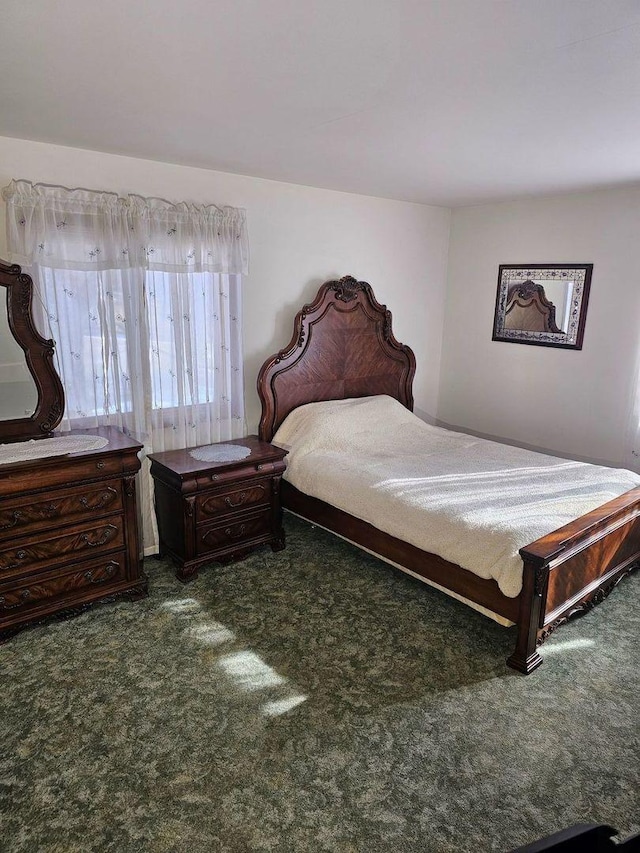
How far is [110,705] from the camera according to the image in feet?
7.17

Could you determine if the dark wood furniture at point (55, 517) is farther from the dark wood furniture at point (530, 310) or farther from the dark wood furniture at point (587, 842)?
the dark wood furniture at point (530, 310)

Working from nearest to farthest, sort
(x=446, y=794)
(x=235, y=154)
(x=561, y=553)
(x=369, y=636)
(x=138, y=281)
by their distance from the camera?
(x=446, y=794)
(x=561, y=553)
(x=369, y=636)
(x=235, y=154)
(x=138, y=281)

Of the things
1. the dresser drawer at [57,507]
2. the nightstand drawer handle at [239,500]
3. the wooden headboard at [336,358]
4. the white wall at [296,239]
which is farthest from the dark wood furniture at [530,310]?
the dresser drawer at [57,507]

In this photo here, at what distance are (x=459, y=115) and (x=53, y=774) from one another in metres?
2.82

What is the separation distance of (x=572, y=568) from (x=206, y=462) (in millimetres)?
1970

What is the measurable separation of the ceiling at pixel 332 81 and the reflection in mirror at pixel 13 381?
0.95 meters

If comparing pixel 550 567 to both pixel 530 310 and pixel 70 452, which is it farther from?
pixel 530 310

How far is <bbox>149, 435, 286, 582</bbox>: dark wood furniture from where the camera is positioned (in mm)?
3107

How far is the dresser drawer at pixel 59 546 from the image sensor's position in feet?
8.30

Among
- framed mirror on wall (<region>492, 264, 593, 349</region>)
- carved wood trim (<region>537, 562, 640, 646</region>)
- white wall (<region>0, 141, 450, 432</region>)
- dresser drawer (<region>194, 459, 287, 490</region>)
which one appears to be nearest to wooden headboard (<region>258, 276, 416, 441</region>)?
white wall (<region>0, 141, 450, 432</region>)

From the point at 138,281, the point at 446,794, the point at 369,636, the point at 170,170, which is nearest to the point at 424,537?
the point at 369,636

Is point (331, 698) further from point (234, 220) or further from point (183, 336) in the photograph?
point (234, 220)

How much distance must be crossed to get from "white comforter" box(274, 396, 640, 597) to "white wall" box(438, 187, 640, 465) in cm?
60

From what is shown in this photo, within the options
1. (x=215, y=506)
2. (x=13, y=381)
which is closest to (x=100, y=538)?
(x=215, y=506)
